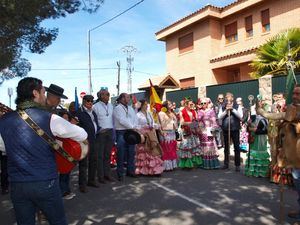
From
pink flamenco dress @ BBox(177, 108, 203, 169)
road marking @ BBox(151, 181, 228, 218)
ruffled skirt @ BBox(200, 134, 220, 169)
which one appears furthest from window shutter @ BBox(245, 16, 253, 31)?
road marking @ BBox(151, 181, 228, 218)

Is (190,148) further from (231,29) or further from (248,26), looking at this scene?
(231,29)

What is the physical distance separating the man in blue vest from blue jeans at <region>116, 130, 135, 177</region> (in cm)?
530

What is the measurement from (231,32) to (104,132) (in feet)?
58.2

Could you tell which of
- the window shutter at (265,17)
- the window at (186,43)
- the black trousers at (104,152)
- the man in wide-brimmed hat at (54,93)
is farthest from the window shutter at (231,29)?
the man in wide-brimmed hat at (54,93)

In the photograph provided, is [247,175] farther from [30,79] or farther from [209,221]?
[30,79]

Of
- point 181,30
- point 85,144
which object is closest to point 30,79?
point 85,144

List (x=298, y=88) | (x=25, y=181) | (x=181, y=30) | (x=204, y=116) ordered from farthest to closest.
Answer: (x=181, y=30) < (x=204, y=116) < (x=298, y=88) < (x=25, y=181)

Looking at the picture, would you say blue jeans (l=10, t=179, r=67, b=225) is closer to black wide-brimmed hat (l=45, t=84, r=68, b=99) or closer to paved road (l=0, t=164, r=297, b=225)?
black wide-brimmed hat (l=45, t=84, r=68, b=99)

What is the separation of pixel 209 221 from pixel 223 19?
68.1ft

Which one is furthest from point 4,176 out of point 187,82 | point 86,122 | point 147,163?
point 187,82

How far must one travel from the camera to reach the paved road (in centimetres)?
557

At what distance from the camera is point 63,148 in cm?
348

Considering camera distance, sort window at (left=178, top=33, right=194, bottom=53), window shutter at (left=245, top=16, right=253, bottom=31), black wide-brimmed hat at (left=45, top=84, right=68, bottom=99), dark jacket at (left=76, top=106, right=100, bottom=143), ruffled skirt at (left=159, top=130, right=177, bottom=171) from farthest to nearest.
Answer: window at (left=178, top=33, right=194, bottom=53) → window shutter at (left=245, top=16, right=253, bottom=31) → ruffled skirt at (left=159, top=130, right=177, bottom=171) → dark jacket at (left=76, top=106, right=100, bottom=143) → black wide-brimmed hat at (left=45, top=84, right=68, bottom=99)

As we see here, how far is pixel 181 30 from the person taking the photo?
87.5 ft
